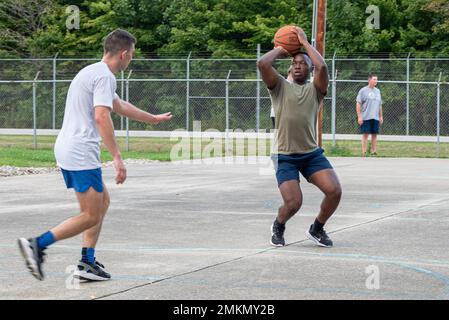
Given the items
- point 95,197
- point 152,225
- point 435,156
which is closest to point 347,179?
point 152,225

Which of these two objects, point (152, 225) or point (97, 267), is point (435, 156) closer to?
point (152, 225)

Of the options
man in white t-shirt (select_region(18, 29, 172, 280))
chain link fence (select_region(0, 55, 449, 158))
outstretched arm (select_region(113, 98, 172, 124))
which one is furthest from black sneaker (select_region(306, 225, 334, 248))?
chain link fence (select_region(0, 55, 449, 158))

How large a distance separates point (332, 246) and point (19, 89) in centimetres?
2977

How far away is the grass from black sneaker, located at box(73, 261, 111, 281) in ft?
47.2

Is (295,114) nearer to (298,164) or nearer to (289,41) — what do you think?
(298,164)

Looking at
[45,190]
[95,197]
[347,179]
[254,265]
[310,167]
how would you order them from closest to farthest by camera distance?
[95,197] → [254,265] → [310,167] → [45,190] → [347,179]

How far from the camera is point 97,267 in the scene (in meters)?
7.92

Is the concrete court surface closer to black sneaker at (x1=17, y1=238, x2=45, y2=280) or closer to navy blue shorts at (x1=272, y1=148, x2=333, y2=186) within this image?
black sneaker at (x1=17, y1=238, x2=45, y2=280)

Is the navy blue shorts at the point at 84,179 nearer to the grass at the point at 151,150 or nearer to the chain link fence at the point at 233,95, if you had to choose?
the grass at the point at 151,150

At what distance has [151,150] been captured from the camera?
29.4 metres

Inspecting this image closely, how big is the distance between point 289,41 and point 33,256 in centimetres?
344

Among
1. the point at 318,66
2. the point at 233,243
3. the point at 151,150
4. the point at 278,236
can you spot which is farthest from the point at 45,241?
the point at 151,150

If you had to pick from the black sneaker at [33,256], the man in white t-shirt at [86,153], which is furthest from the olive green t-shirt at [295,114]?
the black sneaker at [33,256]

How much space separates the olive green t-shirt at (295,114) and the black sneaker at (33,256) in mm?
2985
